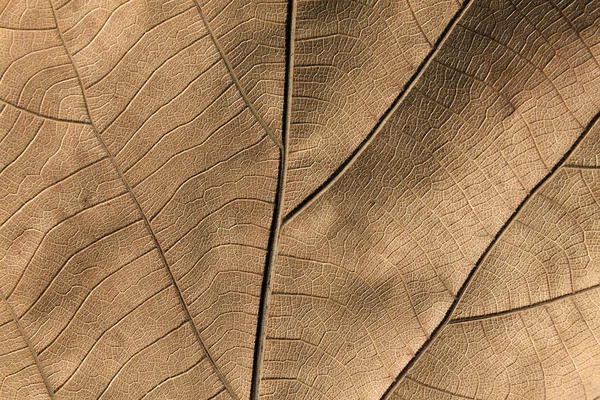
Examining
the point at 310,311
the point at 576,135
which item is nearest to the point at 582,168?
the point at 576,135

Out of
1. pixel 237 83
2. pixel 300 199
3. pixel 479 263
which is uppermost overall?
pixel 237 83

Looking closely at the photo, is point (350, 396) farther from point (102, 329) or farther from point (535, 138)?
point (535, 138)

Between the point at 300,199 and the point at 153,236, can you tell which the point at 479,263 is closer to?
the point at 300,199

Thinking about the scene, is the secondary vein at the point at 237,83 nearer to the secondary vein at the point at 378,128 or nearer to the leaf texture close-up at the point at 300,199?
the leaf texture close-up at the point at 300,199

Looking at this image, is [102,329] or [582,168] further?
[102,329]

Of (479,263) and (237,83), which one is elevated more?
(237,83)

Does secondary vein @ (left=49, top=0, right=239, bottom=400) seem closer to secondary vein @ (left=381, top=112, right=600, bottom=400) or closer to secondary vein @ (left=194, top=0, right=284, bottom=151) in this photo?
secondary vein @ (left=194, top=0, right=284, bottom=151)

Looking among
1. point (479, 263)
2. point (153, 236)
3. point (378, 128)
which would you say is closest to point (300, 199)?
point (378, 128)

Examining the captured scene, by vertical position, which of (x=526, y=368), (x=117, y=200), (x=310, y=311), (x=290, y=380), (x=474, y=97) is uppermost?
(x=117, y=200)
